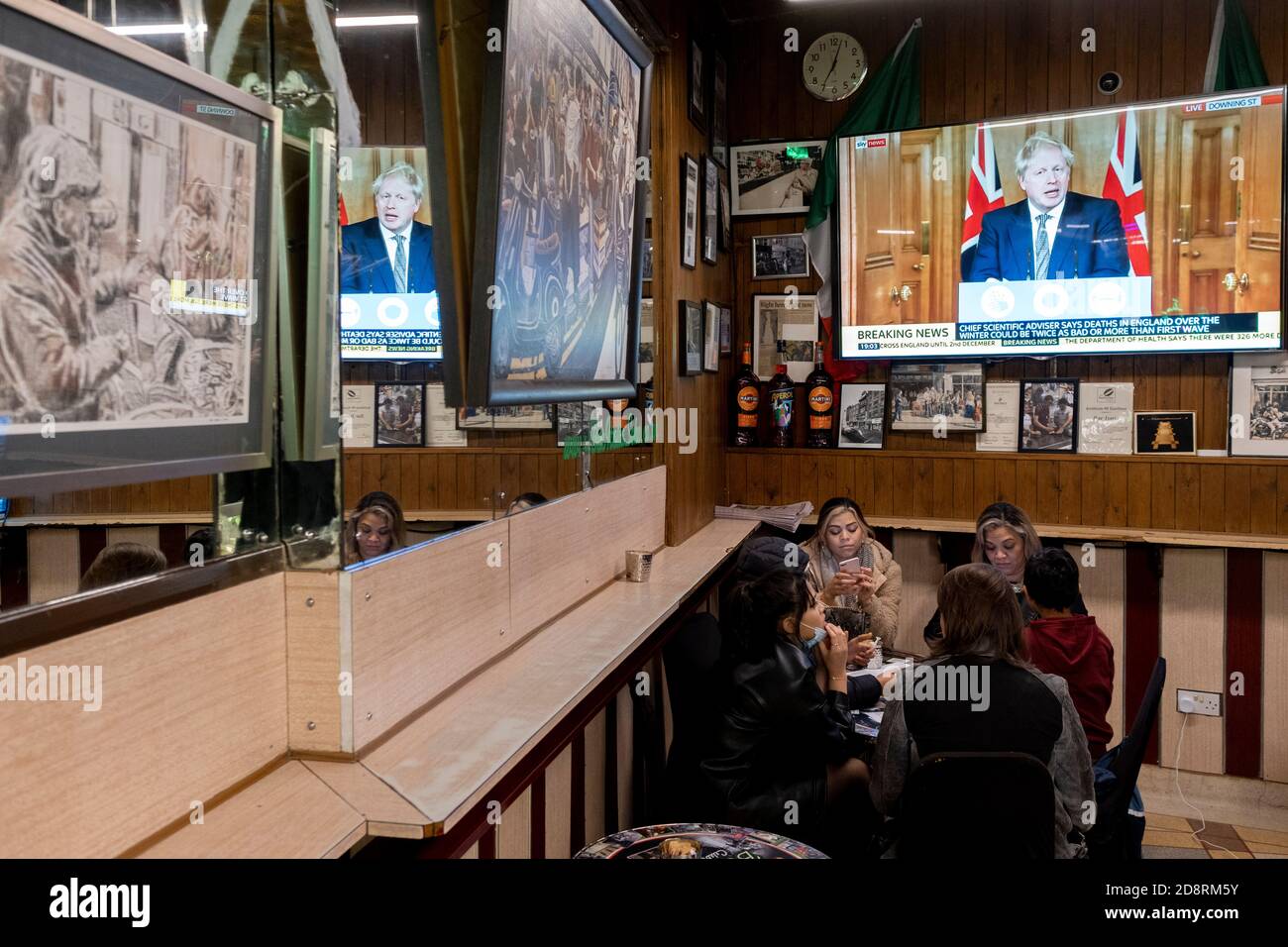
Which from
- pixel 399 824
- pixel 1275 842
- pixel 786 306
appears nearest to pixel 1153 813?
pixel 1275 842

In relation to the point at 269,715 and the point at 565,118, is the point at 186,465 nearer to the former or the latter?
the point at 269,715

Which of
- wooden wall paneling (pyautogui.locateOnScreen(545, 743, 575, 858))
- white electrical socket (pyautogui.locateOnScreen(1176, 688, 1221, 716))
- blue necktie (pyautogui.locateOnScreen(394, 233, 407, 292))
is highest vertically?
blue necktie (pyautogui.locateOnScreen(394, 233, 407, 292))

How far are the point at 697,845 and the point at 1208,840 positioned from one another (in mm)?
3164

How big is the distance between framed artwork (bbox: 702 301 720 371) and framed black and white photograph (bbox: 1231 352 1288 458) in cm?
223

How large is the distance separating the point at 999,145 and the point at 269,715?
413cm

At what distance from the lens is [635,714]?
307 cm

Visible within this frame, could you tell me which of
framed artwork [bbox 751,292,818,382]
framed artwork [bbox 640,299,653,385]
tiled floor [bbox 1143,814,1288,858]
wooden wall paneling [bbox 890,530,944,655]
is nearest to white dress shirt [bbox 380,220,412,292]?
framed artwork [bbox 640,299,653,385]

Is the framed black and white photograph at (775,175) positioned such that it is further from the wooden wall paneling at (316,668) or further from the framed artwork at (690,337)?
the wooden wall paneling at (316,668)

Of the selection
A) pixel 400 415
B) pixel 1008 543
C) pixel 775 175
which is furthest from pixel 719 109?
pixel 400 415

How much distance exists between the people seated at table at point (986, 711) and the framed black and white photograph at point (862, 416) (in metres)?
2.34

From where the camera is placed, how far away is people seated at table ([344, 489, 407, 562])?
1.62 m

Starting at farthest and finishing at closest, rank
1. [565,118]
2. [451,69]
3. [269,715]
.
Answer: [565,118]
[451,69]
[269,715]

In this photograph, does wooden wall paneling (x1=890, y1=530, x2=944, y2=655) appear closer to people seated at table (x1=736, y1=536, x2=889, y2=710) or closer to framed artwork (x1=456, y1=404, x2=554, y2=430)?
people seated at table (x1=736, y1=536, x2=889, y2=710)

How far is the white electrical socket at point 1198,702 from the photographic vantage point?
14.3 ft
